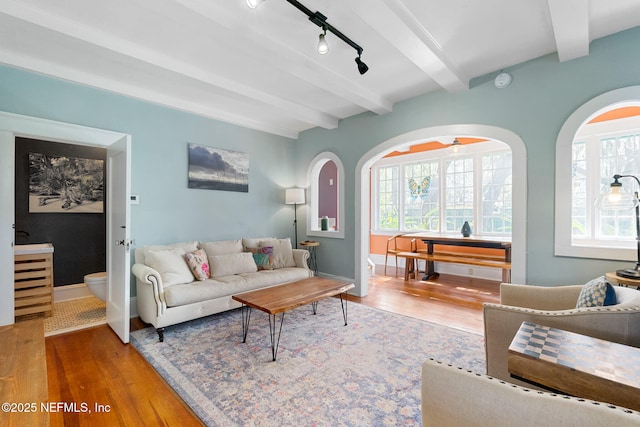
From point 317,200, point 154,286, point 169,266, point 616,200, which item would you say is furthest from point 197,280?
point 616,200

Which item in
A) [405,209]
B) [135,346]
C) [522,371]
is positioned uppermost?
[405,209]

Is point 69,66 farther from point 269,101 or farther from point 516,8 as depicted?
point 516,8

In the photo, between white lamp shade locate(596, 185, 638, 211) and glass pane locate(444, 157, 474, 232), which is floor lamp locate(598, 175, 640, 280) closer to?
white lamp shade locate(596, 185, 638, 211)

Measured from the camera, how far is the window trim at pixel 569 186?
254cm

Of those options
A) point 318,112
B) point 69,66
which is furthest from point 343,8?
point 69,66

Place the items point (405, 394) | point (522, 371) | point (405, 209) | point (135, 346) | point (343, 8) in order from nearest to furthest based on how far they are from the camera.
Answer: point (522, 371), point (405, 394), point (343, 8), point (135, 346), point (405, 209)

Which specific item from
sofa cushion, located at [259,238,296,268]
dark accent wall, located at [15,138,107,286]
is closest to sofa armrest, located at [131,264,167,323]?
sofa cushion, located at [259,238,296,268]

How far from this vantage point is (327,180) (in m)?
6.94

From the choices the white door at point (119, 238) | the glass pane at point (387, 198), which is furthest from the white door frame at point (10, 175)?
the glass pane at point (387, 198)

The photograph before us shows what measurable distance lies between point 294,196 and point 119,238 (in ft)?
8.71

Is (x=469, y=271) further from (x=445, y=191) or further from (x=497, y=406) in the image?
(x=497, y=406)

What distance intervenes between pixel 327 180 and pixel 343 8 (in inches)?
191

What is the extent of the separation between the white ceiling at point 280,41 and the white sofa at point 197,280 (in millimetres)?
1964

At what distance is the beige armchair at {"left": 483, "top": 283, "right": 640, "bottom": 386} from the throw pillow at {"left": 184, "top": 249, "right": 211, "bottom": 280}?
2.92m
